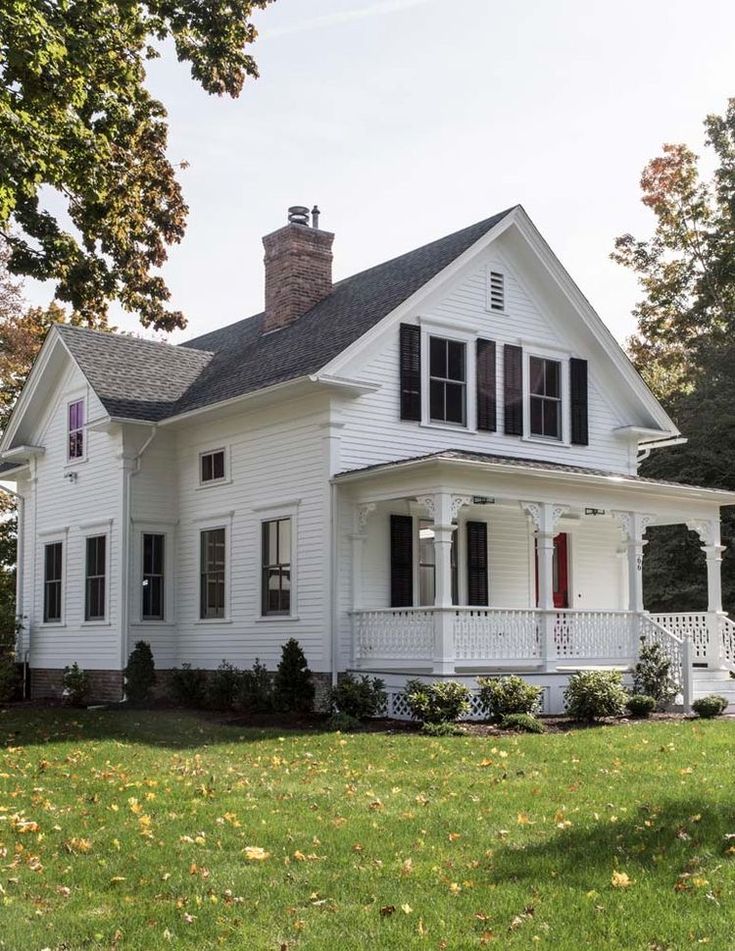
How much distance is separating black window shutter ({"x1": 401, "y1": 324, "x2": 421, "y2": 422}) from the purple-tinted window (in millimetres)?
7416

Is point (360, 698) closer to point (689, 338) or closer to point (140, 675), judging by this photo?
point (140, 675)

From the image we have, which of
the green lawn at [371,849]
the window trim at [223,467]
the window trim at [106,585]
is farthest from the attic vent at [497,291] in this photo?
the green lawn at [371,849]

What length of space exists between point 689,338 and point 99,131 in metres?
25.2

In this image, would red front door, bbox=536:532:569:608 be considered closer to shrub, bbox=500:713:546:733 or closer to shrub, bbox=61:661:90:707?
shrub, bbox=500:713:546:733

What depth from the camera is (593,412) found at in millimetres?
23281

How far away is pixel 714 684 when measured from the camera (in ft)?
64.6

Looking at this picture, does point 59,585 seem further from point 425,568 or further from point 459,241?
point 459,241

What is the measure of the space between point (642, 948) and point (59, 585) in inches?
798

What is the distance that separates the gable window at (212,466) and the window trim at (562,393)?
18.3ft

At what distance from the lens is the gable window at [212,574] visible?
858 inches

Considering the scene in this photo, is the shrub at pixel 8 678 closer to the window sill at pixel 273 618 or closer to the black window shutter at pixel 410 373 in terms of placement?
the window sill at pixel 273 618

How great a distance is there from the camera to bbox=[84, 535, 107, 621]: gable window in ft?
75.8

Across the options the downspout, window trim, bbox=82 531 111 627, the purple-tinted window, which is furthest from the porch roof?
the purple-tinted window

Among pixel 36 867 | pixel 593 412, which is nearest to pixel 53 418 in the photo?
pixel 593 412
